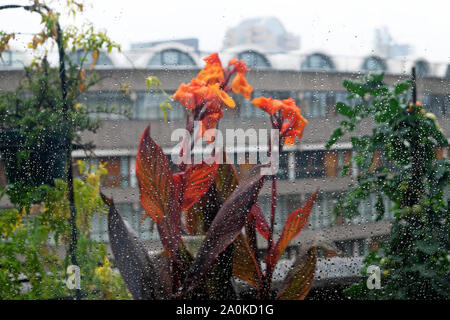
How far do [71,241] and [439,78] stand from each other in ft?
2.84

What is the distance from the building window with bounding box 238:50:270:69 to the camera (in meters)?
0.84

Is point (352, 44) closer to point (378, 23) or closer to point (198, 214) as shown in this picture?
point (378, 23)

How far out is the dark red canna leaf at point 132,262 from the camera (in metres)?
0.72

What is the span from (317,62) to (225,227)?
1.36 feet

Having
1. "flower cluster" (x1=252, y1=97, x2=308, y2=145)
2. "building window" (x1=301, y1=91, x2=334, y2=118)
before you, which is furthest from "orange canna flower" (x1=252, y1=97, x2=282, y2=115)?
"building window" (x1=301, y1=91, x2=334, y2=118)

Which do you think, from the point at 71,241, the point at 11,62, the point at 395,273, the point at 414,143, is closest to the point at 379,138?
A: the point at 414,143

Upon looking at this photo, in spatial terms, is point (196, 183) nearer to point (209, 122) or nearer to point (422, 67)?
point (209, 122)

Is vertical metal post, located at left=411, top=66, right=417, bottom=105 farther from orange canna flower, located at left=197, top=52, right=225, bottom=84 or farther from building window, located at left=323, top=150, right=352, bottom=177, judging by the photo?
orange canna flower, located at left=197, top=52, right=225, bottom=84

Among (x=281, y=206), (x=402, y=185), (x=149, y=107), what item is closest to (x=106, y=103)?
(x=149, y=107)

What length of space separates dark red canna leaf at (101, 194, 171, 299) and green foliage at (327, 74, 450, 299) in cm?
42

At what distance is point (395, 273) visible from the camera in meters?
0.89

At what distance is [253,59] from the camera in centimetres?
85
